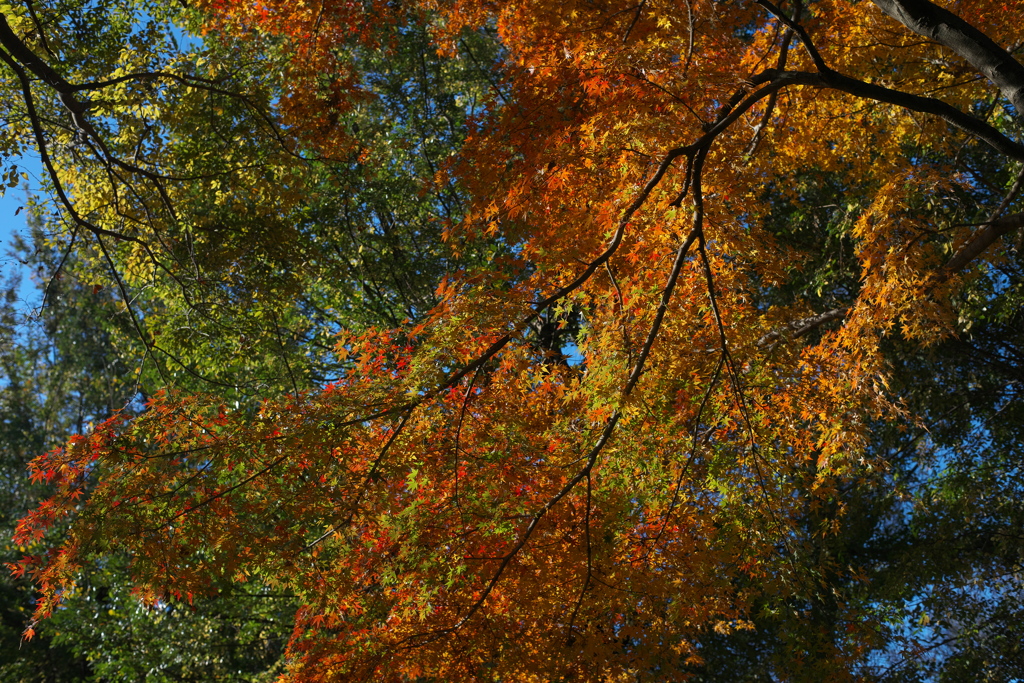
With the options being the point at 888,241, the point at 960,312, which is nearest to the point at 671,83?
the point at 888,241

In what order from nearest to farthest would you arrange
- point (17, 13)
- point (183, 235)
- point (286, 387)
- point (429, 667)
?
point (429, 667)
point (17, 13)
point (183, 235)
point (286, 387)

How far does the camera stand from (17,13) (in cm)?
586

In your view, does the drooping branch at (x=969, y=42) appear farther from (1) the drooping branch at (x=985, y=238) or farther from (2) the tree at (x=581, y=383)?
(1) the drooping branch at (x=985, y=238)

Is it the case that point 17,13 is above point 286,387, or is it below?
below

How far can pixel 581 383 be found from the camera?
6.18 metres

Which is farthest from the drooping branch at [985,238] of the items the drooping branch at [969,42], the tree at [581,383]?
the drooping branch at [969,42]

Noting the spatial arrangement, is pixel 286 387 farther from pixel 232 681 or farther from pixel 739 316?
pixel 739 316

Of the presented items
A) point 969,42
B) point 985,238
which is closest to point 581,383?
point 985,238

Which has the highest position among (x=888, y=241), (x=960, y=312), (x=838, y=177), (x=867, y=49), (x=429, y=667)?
(x=838, y=177)

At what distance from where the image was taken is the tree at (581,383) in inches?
171

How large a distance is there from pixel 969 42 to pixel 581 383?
356 centimetres

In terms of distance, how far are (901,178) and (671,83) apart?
91.3 inches

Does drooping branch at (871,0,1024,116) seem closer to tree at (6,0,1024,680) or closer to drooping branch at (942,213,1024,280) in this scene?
tree at (6,0,1024,680)

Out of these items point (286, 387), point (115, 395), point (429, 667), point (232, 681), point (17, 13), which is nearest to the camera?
point (429, 667)
